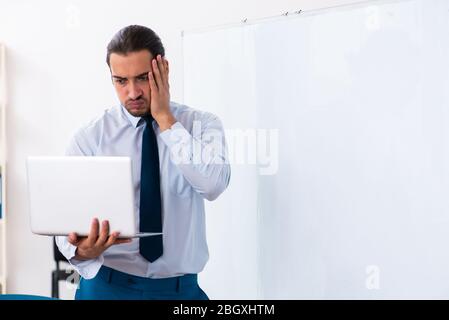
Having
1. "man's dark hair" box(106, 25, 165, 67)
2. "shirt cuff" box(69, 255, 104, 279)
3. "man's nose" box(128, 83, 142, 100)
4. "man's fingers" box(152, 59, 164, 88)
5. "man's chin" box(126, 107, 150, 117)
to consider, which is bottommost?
"shirt cuff" box(69, 255, 104, 279)

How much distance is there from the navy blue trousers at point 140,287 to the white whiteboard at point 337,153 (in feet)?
1.17

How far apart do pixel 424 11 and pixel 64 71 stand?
52.1 inches

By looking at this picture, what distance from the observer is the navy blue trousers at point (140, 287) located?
4.64 feet

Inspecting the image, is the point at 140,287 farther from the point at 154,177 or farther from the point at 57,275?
the point at 57,275

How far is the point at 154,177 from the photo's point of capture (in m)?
1.51

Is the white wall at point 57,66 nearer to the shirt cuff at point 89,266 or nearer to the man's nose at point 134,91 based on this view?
the man's nose at point 134,91

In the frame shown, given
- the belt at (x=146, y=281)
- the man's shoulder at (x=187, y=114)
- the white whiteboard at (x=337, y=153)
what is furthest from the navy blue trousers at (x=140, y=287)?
the man's shoulder at (x=187, y=114)

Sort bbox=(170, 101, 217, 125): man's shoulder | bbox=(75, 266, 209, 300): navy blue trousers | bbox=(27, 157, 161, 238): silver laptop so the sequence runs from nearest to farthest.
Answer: bbox=(27, 157, 161, 238): silver laptop, bbox=(75, 266, 209, 300): navy blue trousers, bbox=(170, 101, 217, 125): man's shoulder

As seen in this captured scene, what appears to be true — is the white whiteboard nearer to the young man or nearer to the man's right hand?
the young man

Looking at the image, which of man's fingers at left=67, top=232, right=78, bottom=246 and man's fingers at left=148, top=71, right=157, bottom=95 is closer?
man's fingers at left=67, top=232, right=78, bottom=246

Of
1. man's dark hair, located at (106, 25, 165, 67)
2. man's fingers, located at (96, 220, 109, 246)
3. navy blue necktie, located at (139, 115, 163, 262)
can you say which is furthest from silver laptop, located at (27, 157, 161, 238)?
man's dark hair, located at (106, 25, 165, 67)

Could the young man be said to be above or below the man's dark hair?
below

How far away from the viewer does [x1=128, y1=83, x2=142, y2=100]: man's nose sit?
1529mm

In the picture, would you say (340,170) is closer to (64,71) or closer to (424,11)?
(424,11)
